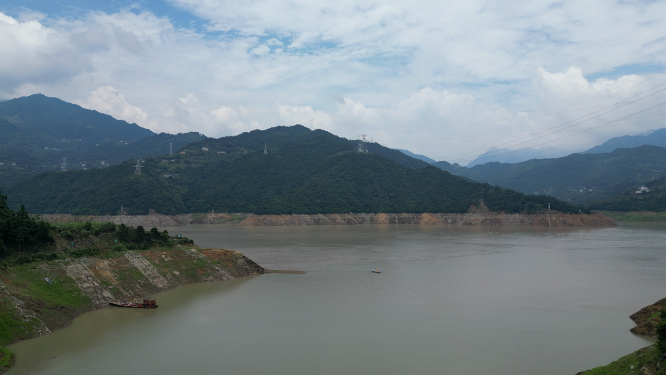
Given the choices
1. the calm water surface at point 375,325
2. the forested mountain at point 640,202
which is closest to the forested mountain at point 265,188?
the forested mountain at point 640,202

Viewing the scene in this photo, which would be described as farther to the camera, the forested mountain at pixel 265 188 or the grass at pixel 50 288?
the forested mountain at pixel 265 188

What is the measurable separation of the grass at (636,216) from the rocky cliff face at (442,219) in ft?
38.6

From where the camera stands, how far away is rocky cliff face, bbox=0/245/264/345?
22.5m

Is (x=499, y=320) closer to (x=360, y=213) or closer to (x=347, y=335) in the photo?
(x=347, y=335)

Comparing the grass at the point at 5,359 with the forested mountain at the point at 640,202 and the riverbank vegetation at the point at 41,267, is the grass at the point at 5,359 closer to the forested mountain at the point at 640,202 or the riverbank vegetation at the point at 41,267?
the riverbank vegetation at the point at 41,267

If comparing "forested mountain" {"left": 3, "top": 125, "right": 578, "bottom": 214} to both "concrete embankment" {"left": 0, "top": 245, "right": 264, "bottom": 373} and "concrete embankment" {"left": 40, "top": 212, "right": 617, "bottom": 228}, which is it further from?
"concrete embankment" {"left": 0, "top": 245, "right": 264, "bottom": 373}

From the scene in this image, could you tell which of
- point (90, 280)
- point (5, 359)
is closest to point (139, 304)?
point (90, 280)

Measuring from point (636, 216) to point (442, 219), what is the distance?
1936 inches

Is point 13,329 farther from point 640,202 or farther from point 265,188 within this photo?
point 640,202

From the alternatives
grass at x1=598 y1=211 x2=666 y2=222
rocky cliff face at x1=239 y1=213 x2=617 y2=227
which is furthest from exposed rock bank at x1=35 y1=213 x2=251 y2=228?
grass at x1=598 y1=211 x2=666 y2=222

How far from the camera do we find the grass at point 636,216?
107438mm

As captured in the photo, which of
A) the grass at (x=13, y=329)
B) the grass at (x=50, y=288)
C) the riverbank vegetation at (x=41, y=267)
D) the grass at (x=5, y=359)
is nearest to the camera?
the grass at (x=5, y=359)

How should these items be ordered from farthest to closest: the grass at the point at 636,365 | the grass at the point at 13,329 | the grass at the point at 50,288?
1. the grass at the point at 50,288
2. the grass at the point at 13,329
3. the grass at the point at 636,365

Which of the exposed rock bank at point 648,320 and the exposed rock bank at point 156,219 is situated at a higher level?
the exposed rock bank at point 156,219
